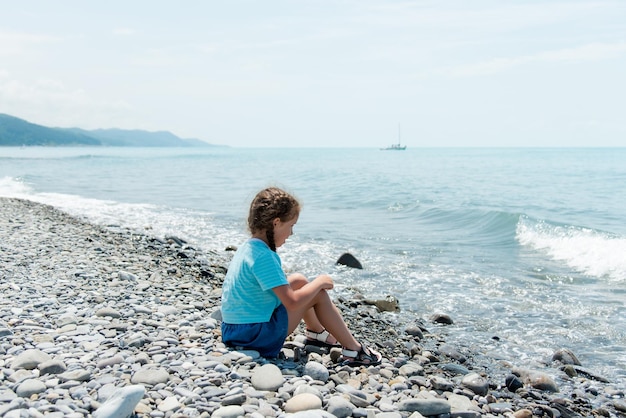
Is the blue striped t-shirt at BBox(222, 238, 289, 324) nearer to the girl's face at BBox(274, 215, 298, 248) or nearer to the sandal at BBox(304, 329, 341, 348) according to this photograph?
the girl's face at BBox(274, 215, 298, 248)

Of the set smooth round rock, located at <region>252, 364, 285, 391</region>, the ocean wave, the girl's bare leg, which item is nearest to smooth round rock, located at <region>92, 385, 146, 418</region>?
smooth round rock, located at <region>252, 364, 285, 391</region>

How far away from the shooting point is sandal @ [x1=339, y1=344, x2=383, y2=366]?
5223 mm

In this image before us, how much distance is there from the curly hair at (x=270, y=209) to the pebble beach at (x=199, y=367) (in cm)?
110

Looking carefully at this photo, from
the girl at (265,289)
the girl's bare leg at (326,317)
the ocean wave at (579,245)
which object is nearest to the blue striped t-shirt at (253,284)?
the girl at (265,289)

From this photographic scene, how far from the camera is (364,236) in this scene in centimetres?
1589

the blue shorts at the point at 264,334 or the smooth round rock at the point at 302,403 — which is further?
the blue shorts at the point at 264,334

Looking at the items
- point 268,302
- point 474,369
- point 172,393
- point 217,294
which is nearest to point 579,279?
point 474,369

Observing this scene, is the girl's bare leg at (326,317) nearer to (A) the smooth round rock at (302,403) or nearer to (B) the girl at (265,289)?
(B) the girl at (265,289)

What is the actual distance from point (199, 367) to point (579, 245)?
39.7 ft

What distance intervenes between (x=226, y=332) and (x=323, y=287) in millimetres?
974

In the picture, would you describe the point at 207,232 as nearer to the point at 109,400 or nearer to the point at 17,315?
the point at 17,315

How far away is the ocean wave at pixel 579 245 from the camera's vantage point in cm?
1177

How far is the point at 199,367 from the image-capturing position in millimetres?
4512

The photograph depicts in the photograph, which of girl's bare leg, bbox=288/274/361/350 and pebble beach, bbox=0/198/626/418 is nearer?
pebble beach, bbox=0/198/626/418
